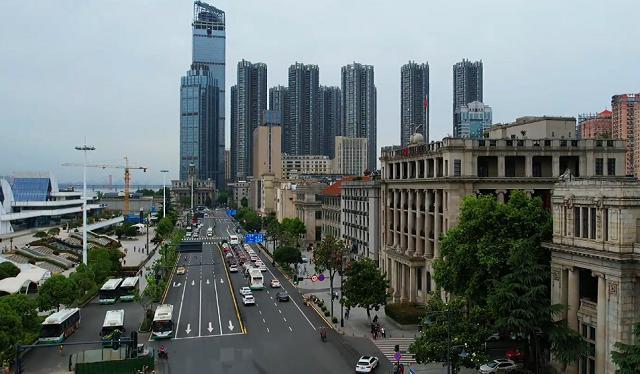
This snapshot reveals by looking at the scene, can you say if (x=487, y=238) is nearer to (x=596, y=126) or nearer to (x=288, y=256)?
(x=288, y=256)

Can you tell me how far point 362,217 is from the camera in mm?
94312

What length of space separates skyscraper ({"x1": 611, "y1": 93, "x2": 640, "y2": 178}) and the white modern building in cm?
14276

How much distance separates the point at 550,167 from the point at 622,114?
77.7 m

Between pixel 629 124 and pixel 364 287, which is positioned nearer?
pixel 364 287

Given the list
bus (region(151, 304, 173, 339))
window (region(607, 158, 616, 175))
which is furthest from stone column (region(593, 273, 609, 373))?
bus (region(151, 304, 173, 339))

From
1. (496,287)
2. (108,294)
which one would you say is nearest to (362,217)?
(108,294)

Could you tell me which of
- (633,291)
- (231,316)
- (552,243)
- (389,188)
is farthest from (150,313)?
(633,291)

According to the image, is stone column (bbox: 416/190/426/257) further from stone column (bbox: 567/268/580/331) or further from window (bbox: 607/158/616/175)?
stone column (bbox: 567/268/580/331)

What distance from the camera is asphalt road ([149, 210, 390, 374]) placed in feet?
156

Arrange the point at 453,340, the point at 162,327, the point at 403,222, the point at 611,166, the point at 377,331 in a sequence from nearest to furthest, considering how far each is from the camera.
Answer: the point at 453,340 < the point at 162,327 < the point at 377,331 < the point at 611,166 < the point at 403,222

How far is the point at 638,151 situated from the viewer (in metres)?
124

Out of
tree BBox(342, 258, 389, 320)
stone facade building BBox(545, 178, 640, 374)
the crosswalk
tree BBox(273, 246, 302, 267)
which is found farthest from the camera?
tree BBox(273, 246, 302, 267)

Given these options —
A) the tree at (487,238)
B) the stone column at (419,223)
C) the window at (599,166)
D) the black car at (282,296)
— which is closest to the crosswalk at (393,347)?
the tree at (487,238)

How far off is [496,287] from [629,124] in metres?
100
